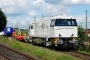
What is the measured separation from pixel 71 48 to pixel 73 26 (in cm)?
278

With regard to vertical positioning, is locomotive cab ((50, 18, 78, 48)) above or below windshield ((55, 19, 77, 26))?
below

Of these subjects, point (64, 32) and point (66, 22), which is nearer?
point (64, 32)

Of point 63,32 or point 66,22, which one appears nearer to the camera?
point 63,32

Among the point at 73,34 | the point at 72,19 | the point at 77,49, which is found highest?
the point at 72,19

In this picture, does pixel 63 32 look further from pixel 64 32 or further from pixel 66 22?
pixel 66 22

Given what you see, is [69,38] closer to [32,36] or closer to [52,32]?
[52,32]

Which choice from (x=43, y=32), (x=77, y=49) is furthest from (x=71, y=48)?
(x=43, y=32)

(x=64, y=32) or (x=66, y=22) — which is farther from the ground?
(x=66, y=22)

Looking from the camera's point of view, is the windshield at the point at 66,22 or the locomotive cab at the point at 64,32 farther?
the windshield at the point at 66,22

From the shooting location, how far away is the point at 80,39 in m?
25.9

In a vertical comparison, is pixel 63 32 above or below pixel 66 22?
below

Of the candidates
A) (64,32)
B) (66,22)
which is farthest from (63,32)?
(66,22)

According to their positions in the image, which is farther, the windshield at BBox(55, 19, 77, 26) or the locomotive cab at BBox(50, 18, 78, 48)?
the windshield at BBox(55, 19, 77, 26)

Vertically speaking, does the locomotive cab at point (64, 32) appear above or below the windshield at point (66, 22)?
below
